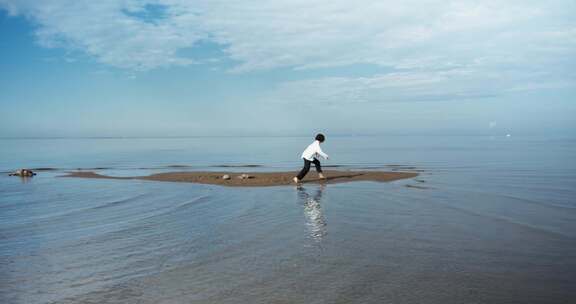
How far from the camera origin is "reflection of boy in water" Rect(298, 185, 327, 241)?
30.2 ft

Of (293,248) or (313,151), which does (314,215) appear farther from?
(313,151)

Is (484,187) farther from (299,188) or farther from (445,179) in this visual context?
(299,188)

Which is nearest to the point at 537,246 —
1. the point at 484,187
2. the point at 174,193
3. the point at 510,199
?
the point at 510,199

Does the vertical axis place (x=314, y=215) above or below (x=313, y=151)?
below

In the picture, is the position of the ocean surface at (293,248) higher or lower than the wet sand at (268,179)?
lower

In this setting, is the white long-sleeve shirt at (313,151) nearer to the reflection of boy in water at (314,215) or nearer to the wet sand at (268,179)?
the wet sand at (268,179)

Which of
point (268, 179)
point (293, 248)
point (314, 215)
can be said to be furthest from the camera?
point (268, 179)

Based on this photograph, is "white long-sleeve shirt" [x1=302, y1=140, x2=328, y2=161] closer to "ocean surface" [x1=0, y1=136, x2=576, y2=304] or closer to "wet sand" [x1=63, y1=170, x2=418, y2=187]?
"wet sand" [x1=63, y1=170, x2=418, y2=187]

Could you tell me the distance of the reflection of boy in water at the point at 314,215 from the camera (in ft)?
30.2

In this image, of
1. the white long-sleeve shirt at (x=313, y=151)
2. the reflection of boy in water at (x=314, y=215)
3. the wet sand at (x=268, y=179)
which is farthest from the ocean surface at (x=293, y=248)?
the white long-sleeve shirt at (x=313, y=151)

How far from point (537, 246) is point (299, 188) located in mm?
10010

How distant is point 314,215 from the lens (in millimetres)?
11227

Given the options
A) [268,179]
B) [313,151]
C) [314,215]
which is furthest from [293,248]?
[268,179]

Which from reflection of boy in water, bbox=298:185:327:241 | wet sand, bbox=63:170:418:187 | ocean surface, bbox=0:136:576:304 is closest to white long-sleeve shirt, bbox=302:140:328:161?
wet sand, bbox=63:170:418:187
